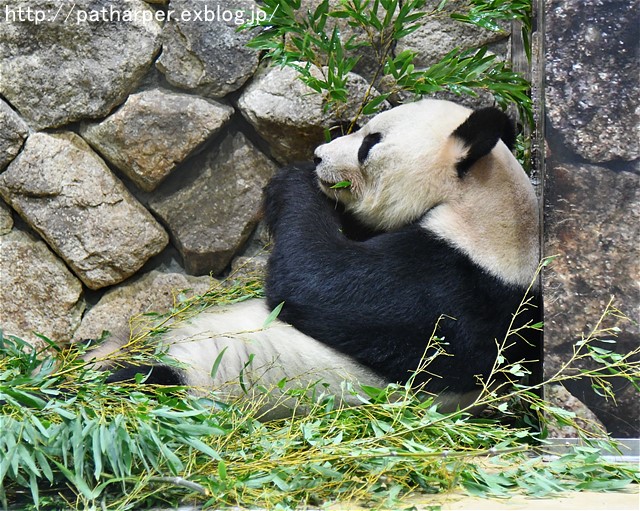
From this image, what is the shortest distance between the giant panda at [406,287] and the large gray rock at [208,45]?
0.99 meters

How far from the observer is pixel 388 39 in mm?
3557

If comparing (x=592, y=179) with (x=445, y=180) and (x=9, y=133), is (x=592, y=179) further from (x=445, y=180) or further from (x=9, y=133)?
(x=9, y=133)

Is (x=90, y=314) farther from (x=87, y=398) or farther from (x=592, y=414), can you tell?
(x=592, y=414)

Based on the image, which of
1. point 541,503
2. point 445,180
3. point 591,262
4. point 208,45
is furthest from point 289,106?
point 541,503

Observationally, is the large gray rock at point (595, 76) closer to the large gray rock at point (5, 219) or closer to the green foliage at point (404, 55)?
the green foliage at point (404, 55)

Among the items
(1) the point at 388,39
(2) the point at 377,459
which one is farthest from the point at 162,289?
(2) the point at 377,459

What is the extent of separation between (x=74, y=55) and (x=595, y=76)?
93.7 inches

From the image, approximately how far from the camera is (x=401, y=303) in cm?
281

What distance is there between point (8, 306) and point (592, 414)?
8.78ft

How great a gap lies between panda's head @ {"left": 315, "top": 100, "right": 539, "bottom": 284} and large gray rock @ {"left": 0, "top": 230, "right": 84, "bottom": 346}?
146 centimetres

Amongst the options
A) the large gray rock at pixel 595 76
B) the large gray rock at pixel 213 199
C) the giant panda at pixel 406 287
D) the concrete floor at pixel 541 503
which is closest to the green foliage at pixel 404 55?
the giant panda at pixel 406 287

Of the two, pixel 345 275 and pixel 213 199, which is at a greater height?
Result: pixel 213 199

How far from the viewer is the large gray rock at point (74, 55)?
12.1ft

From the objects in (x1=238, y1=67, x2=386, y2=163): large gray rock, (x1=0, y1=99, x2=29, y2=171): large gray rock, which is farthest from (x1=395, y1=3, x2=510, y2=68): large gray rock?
(x1=0, y1=99, x2=29, y2=171): large gray rock
